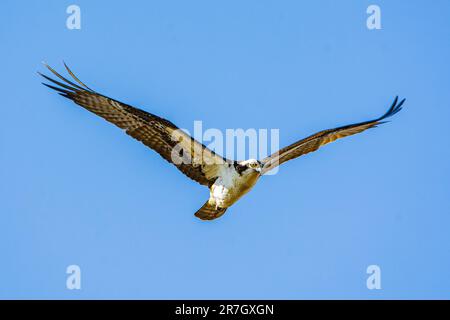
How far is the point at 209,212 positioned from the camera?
11633mm

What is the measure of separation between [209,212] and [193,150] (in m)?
1.01

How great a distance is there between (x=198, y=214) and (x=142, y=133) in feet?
5.17

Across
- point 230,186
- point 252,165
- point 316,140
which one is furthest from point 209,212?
point 316,140

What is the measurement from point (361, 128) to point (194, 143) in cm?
304

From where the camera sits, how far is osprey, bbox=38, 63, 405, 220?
11328 mm

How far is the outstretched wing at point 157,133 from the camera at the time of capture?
11289 millimetres

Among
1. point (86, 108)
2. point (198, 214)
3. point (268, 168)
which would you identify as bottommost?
point (198, 214)

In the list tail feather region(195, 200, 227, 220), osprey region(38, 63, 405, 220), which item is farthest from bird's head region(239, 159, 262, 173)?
tail feather region(195, 200, 227, 220)

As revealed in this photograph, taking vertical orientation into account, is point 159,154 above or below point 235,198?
above

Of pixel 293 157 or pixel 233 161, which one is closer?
pixel 233 161

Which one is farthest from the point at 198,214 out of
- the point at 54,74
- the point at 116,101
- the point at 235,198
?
the point at 54,74

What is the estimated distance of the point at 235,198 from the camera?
1155 centimetres

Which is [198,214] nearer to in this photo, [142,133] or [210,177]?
[210,177]

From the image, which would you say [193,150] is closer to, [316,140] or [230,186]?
[230,186]
